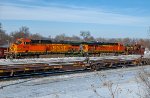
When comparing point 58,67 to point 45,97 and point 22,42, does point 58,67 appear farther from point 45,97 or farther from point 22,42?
point 22,42

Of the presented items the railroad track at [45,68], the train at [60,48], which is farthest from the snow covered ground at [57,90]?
the train at [60,48]

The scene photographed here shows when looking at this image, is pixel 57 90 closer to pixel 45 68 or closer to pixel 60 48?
pixel 45 68

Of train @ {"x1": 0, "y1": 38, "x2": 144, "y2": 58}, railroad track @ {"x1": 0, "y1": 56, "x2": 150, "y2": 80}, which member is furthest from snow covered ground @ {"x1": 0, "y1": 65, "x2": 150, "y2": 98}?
train @ {"x1": 0, "y1": 38, "x2": 144, "y2": 58}

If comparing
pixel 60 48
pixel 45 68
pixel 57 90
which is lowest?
pixel 57 90

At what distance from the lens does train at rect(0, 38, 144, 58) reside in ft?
131

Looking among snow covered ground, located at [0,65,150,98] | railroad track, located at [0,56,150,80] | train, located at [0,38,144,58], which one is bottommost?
snow covered ground, located at [0,65,150,98]

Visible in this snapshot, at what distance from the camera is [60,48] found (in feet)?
149

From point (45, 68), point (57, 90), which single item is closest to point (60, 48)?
point (45, 68)

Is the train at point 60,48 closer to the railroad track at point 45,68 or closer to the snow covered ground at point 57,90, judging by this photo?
Result: the railroad track at point 45,68

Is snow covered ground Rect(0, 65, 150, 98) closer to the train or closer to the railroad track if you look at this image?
the railroad track

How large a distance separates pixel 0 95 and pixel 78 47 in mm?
37742

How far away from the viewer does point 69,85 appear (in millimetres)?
14602

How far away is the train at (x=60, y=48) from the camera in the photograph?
39812 millimetres

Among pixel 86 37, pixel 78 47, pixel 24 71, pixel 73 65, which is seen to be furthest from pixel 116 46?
pixel 86 37
